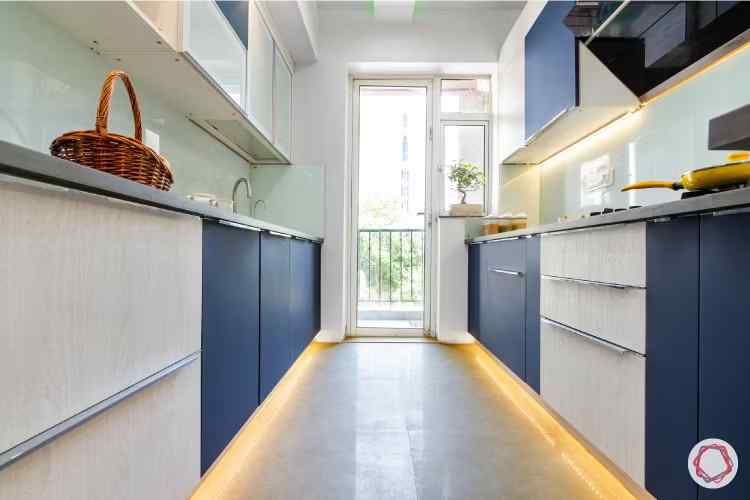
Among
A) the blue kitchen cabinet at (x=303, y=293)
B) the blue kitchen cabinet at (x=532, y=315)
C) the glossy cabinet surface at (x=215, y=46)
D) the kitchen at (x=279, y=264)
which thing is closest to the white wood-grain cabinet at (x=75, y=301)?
the kitchen at (x=279, y=264)

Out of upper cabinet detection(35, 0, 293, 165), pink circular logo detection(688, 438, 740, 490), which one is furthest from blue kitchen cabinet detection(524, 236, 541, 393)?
upper cabinet detection(35, 0, 293, 165)

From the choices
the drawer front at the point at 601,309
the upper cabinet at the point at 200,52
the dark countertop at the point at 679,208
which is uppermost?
the upper cabinet at the point at 200,52

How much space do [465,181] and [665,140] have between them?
1.89 m

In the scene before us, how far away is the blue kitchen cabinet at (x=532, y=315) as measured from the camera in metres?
1.97

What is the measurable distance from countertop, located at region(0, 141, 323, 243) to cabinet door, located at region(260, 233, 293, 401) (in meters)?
0.80

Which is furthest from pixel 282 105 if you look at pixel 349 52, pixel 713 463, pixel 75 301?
pixel 713 463

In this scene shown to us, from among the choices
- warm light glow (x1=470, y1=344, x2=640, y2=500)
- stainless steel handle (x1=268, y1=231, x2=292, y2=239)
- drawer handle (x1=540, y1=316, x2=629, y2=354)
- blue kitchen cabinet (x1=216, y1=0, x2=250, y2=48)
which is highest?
blue kitchen cabinet (x1=216, y1=0, x2=250, y2=48)

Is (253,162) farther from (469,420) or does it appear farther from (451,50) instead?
(469,420)

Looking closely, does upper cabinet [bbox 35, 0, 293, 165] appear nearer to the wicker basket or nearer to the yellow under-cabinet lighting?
the wicker basket

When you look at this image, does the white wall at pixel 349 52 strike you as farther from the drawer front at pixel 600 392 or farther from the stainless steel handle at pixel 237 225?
the drawer front at pixel 600 392

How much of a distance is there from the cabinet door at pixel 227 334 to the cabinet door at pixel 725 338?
50.5 inches

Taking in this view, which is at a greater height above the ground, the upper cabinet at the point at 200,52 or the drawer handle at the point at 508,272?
the upper cabinet at the point at 200,52

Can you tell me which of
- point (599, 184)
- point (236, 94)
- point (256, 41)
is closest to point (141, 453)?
point (236, 94)

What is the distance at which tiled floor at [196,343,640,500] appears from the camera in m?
1.37
